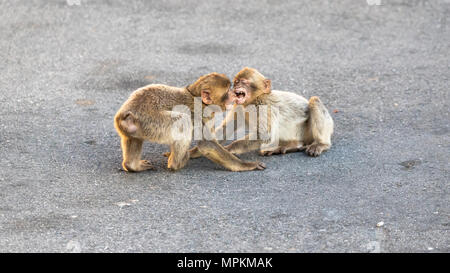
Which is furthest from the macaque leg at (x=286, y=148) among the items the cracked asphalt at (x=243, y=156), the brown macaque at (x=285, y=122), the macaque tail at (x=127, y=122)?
the macaque tail at (x=127, y=122)

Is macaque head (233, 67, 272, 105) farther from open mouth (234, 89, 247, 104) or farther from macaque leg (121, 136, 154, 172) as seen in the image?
macaque leg (121, 136, 154, 172)

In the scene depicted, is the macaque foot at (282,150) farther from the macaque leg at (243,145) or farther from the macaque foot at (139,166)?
the macaque foot at (139,166)

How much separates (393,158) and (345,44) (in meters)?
3.72

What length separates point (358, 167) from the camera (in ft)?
21.9

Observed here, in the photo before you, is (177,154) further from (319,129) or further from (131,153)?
(319,129)

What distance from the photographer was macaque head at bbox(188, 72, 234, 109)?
6.45 metres

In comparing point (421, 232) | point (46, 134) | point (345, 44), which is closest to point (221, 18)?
point (345, 44)

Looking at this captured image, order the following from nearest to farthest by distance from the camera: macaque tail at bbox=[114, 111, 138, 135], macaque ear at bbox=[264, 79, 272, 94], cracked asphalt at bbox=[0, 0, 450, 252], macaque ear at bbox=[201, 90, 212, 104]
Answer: cracked asphalt at bbox=[0, 0, 450, 252]
macaque tail at bbox=[114, 111, 138, 135]
macaque ear at bbox=[201, 90, 212, 104]
macaque ear at bbox=[264, 79, 272, 94]

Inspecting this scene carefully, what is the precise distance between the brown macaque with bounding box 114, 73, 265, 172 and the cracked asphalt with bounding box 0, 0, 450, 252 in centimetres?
15

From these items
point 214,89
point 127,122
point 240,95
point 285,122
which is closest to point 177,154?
point 127,122

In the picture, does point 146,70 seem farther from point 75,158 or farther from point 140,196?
point 140,196

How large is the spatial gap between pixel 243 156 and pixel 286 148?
441 mm

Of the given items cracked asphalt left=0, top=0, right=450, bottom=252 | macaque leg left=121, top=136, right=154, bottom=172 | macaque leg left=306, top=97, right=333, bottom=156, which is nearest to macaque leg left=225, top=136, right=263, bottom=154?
cracked asphalt left=0, top=0, right=450, bottom=252

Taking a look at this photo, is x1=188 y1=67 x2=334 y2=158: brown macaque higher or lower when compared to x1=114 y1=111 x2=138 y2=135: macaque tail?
lower
